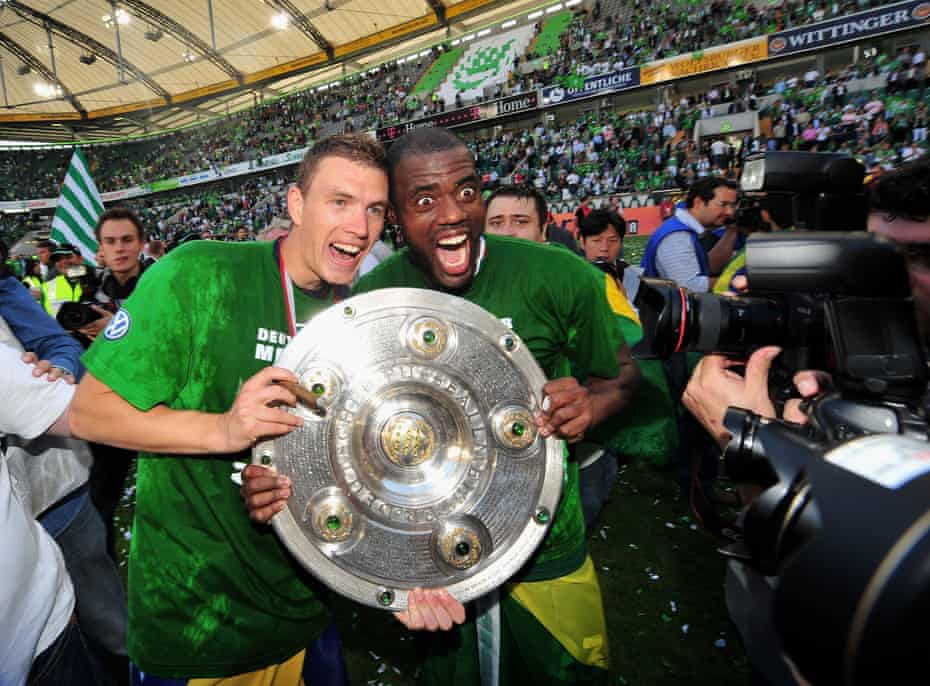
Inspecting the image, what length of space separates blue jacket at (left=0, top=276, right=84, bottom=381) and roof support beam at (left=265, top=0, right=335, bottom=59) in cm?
3144

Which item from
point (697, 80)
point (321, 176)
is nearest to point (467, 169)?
point (321, 176)

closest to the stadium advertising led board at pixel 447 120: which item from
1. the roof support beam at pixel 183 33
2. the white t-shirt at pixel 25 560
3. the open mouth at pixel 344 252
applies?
the roof support beam at pixel 183 33

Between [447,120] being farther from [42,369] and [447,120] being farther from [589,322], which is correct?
[42,369]

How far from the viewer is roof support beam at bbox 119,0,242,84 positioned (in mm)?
29391

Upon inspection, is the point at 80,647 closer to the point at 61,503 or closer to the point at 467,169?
→ the point at 61,503

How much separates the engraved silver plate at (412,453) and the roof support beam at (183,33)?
106 ft

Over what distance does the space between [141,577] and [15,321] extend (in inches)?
53.6

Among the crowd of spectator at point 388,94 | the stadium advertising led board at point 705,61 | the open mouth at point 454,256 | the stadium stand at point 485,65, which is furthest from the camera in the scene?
the stadium stand at point 485,65

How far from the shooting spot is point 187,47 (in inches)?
1267

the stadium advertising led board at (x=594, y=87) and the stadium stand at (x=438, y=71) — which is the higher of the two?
the stadium stand at (x=438, y=71)

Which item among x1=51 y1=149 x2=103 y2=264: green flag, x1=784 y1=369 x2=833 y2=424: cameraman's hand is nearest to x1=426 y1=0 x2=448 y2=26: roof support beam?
x1=51 y1=149 x2=103 y2=264: green flag

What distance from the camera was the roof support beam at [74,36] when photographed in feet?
93.9

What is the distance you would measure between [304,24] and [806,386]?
33.9 metres

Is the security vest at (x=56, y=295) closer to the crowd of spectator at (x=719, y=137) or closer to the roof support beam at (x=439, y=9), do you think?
the crowd of spectator at (x=719, y=137)
